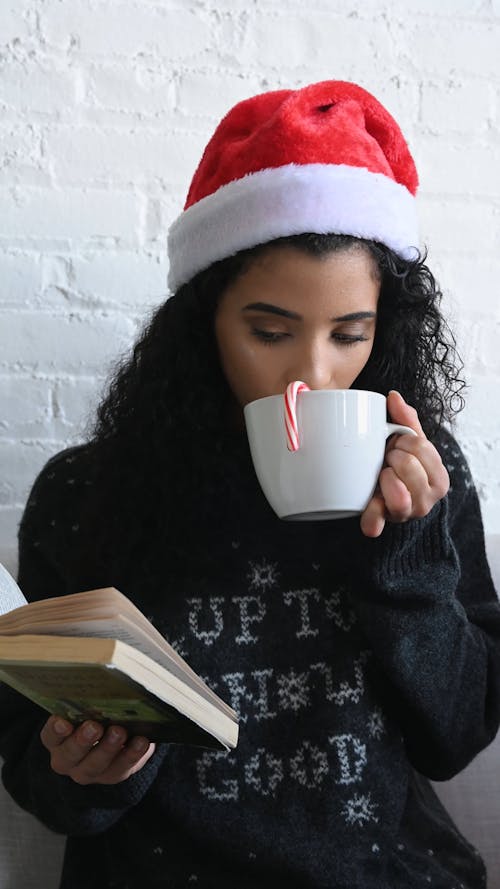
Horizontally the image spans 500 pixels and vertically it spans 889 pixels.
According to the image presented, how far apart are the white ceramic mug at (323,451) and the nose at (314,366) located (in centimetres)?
8

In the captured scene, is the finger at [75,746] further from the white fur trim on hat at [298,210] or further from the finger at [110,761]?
the white fur trim on hat at [298,210]

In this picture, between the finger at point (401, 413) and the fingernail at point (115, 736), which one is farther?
the finger at point (401, 413)

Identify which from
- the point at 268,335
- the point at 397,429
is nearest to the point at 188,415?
the point at 268,335

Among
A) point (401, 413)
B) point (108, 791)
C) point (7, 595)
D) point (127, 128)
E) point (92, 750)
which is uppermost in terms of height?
point (127, 128)

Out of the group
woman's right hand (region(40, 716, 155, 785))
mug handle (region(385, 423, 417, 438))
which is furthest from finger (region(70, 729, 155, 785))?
mug handle (region(385, 423, 417, 438))

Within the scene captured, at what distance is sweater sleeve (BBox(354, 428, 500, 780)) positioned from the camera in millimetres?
958

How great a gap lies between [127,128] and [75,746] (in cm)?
86

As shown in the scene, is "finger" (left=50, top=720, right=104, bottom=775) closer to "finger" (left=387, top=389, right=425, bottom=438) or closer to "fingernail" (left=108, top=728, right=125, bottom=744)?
"fingernail" (left=108, top=728, right=125, bottom=744)

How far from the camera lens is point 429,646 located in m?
0.98

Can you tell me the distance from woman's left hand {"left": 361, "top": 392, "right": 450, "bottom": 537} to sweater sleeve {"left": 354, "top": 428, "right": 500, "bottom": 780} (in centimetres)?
6

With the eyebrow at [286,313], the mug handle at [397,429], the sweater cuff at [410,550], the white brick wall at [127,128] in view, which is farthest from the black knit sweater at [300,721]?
the white brick wall at [127,128]

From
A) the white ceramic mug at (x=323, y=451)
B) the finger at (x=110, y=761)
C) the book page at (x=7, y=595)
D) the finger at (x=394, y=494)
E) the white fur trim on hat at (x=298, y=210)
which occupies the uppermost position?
the white fur trim on hat at (x=298, y=210)

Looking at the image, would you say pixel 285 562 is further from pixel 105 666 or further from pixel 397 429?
pixel 105 666

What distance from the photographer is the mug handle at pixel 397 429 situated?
0.88 metres
